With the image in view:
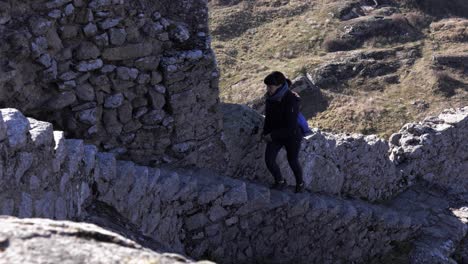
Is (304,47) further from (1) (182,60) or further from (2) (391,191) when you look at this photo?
(1) (182,60)

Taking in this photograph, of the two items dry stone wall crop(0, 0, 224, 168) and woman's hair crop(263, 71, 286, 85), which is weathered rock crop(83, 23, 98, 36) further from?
woman's hair crop(263, 71, 286, 85)

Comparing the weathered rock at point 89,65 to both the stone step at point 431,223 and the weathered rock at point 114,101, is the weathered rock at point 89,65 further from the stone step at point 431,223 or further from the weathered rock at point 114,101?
the stone step at point 431,223

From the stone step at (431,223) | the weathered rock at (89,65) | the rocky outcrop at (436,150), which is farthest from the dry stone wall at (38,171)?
the rocky outcrop at (436,150)

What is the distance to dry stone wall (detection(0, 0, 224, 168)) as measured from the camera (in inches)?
250

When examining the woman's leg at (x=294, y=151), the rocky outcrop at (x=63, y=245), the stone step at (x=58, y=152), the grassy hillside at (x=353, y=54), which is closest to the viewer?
the rocky outcrop at (x=63, y=245)

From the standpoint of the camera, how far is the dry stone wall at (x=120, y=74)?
20.8ft

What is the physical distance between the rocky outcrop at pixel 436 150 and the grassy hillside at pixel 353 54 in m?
5.58

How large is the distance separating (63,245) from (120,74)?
4489 mm

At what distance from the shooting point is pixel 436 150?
45.2 ft

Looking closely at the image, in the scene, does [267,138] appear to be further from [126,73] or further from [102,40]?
[102,40]

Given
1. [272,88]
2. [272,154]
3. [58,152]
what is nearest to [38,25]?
[58,152]

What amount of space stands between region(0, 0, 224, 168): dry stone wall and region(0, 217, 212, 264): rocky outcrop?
341 cm

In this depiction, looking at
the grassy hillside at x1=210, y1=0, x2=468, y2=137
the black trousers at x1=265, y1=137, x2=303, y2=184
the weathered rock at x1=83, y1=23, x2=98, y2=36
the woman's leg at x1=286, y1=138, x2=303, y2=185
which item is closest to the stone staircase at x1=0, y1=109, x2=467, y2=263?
the black trousers at x1=265, y1=137, x2=303, y2=184

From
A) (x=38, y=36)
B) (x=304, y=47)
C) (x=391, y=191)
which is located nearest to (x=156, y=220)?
(x=38, y=36)
